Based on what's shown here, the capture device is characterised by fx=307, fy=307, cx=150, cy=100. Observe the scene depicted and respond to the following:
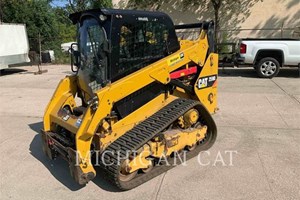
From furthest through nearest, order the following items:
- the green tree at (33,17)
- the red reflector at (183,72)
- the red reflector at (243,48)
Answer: the green tree at (33,17) → the red reflector at (243,48) → the red reflector at (183,72)

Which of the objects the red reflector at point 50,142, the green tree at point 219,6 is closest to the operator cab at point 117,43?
the red reflector at point 50,142

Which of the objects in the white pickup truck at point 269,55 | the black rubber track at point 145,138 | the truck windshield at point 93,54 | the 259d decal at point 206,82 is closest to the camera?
the black rubber track at point 145,138

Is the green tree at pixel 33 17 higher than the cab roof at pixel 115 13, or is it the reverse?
the green tree at pixel 33 17

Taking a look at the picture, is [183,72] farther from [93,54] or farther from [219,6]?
[219,6]

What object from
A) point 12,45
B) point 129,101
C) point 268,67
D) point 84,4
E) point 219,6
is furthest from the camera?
point 84,4

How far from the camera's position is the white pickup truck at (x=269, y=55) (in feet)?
36.3

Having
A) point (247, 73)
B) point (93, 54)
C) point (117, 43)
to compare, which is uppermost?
point (117, 43)

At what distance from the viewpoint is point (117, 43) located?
3.88 meters

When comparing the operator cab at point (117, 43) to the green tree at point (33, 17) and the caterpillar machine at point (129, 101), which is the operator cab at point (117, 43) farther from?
the green tree at point (33, 17)

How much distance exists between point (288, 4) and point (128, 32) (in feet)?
54.2

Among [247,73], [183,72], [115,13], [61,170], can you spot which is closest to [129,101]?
[183,72]

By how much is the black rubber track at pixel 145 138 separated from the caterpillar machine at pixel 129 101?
1 cm

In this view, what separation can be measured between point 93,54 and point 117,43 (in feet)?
1.59

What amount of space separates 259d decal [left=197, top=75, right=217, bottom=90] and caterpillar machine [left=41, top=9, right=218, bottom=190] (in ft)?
0.05
